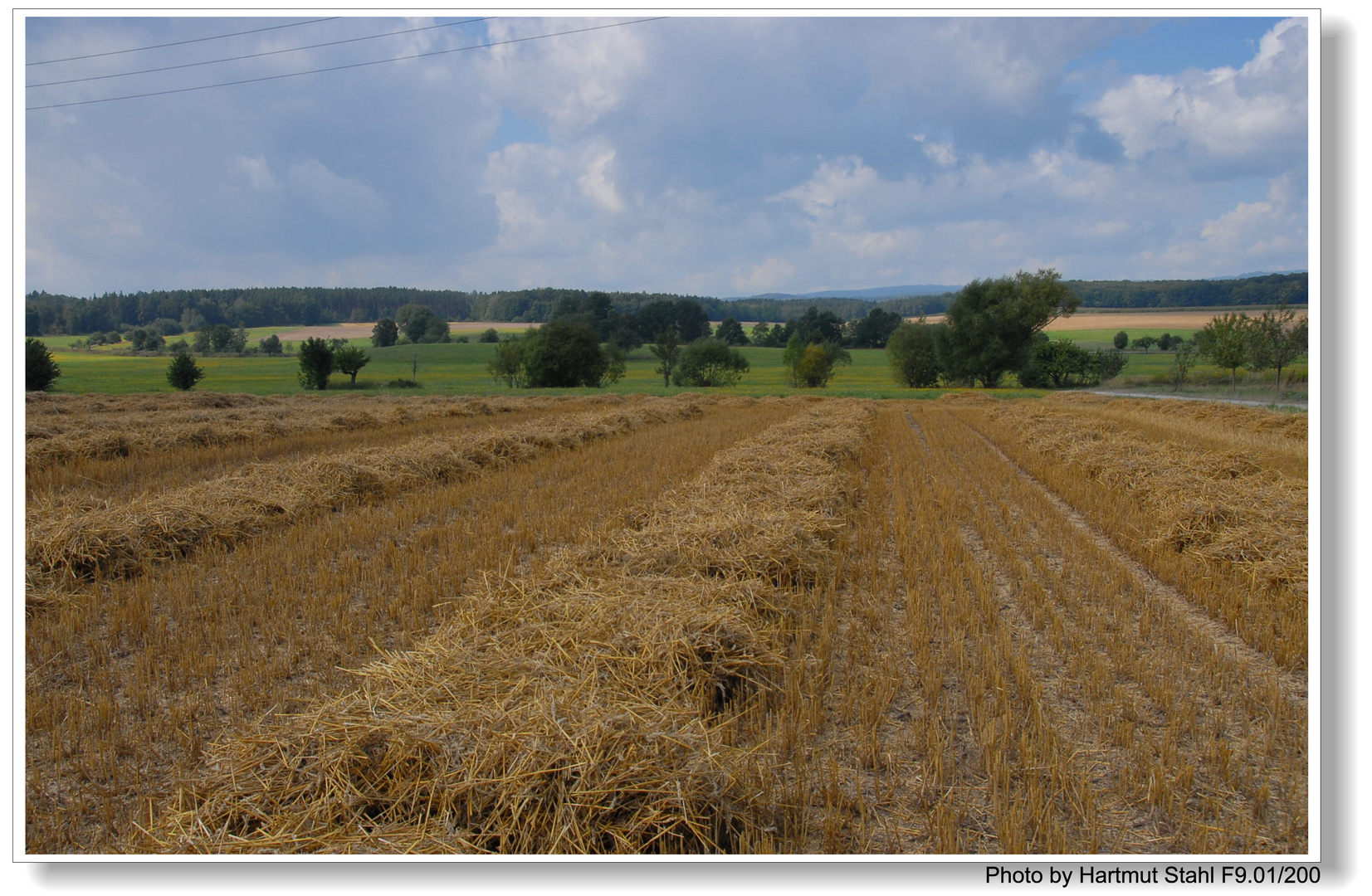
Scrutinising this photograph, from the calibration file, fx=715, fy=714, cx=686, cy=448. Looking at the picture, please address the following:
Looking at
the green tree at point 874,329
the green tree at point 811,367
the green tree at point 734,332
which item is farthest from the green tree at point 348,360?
the green tree at point 874,329

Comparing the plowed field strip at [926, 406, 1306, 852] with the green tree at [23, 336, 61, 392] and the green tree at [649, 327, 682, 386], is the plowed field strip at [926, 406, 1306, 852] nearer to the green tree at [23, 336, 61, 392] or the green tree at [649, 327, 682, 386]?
the green tree at [23, 336, 61, 392]

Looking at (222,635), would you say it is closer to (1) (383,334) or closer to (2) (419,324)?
(1) (383,334)

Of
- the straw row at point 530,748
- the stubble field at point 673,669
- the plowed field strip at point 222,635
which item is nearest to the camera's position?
the straw row at point 530,748

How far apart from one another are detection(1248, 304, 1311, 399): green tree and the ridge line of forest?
144 inches

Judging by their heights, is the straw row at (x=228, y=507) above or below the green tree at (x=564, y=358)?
below

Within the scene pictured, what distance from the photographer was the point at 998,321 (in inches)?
2197

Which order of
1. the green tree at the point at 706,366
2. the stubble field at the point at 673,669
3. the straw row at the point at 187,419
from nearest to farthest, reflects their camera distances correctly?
the stubble field at the point at 673,669 → the straw row at the point at 187,419 → the green tree at the point at 706,366

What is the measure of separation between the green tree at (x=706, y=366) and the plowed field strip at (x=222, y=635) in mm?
50624

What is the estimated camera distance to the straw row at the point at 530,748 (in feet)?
8.44

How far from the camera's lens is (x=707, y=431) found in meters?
19.4

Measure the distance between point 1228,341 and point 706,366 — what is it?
115 ft

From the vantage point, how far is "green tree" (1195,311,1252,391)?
36031mm

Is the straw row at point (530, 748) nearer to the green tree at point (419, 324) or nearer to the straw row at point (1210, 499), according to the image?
the straw row at point (1210, 499)
